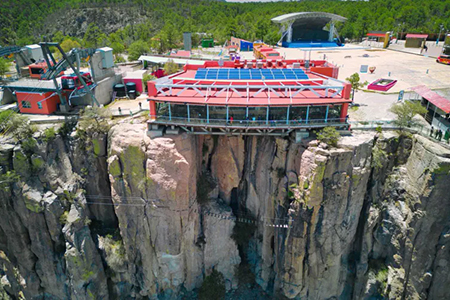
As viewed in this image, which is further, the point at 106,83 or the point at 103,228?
the point at 106,83

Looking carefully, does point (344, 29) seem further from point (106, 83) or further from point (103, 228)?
point (103, 228)

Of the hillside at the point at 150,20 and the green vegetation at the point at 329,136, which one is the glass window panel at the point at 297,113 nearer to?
the green vegetation at the point at 329,136

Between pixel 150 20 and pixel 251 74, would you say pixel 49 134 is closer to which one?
pixel 251 74

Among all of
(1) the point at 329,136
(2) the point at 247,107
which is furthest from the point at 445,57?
(2) the point at 247,107

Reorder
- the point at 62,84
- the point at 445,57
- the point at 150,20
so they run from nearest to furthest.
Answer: the point at 62,84 < the point at 445,57 < the point at 150,20

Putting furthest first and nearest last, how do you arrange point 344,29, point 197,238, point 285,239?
point 344,29 < point 197,238 < point 285,239

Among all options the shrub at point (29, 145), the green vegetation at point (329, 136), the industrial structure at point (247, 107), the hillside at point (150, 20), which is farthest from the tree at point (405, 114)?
the hillside at point (150, 20)

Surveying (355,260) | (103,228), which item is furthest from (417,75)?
(103,228)
